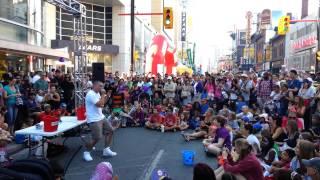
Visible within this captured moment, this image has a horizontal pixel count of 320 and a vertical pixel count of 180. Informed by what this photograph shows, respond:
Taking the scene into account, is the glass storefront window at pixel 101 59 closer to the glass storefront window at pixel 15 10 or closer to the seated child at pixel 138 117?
the glass storefront window at pixel 15 10

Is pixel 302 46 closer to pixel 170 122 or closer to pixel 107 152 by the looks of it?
pixel 170 122

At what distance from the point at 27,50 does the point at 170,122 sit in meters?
9.01

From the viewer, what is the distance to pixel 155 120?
45.2 ft

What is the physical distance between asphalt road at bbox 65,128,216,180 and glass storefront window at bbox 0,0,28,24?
1047 centimetres

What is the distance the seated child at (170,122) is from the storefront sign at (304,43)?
3539 cm

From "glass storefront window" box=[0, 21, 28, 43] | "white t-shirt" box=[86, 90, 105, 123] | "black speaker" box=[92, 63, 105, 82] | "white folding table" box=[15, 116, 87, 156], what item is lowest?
"white folding table" box=[15, 116, 87, 156]

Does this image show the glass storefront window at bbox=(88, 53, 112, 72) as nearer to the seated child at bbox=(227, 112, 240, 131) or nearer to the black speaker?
the black speaker

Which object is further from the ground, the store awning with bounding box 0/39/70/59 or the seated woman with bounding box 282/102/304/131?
the store awning with bounding box 0/39/70/59

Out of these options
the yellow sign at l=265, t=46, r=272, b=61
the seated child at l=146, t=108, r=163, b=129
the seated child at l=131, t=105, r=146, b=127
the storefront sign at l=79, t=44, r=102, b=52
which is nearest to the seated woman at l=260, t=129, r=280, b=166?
the seated child at l=146, t=108, r=163, b=129

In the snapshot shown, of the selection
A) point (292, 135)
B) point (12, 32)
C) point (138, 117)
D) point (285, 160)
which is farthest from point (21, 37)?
point (285, 160)

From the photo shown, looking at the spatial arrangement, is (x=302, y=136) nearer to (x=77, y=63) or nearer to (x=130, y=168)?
(x=130, y=168)

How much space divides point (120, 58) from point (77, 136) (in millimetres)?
26123

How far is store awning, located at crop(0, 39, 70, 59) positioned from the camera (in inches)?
655

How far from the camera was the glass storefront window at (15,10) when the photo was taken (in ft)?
63.6
